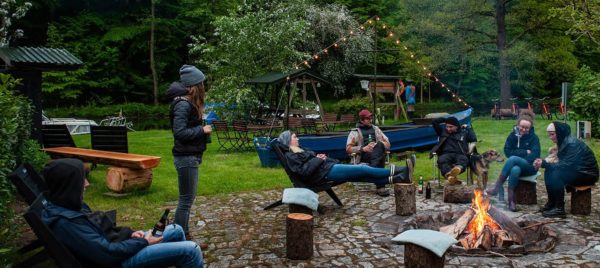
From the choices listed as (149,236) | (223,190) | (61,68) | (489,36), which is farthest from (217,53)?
(149,236)

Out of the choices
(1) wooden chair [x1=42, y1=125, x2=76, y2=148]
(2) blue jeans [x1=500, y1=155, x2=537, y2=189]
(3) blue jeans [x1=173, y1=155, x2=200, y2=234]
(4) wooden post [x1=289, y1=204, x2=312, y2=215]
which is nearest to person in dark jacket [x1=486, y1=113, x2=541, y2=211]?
(2) blue jeans [x1=500, y1=155, x2=537, y2=189]

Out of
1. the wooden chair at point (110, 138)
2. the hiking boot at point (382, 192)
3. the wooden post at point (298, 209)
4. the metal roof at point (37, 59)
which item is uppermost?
the metal roof at point (37, 59)

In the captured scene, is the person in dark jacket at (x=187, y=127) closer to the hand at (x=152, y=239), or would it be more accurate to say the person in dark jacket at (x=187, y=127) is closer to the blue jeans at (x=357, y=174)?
the hand at (x=152, y=239)

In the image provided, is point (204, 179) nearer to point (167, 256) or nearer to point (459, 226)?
point (459, 226)

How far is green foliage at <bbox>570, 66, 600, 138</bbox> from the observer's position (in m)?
14.2

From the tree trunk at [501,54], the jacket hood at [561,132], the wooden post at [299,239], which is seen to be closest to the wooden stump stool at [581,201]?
the jacket hood at [561,132]

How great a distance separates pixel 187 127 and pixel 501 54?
20.5 metres

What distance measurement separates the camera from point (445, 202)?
7117 millimetres

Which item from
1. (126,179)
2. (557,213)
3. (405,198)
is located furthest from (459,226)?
(126,179)

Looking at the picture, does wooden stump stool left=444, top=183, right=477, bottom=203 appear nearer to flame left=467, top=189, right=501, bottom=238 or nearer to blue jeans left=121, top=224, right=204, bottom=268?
flame left=467, top=189, right=501, bottom=238

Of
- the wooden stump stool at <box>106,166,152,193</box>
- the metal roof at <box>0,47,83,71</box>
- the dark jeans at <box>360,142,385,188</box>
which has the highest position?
the metal roof at <box>0,47,83,71</box>

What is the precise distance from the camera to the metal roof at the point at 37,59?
8547mm

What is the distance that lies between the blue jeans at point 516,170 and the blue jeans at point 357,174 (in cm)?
141

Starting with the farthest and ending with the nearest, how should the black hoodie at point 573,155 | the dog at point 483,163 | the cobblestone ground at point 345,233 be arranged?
the dog at point 483,163 < the black hoodie at point 573,155 < the cobblestone ground at point 345,233
